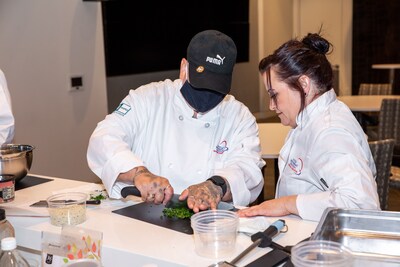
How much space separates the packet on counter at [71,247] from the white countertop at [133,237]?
93 millimetres

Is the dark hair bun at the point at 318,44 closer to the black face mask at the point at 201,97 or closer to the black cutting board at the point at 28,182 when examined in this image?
the black face mask at the point at 201,97

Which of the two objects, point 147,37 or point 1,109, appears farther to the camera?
point 147,37

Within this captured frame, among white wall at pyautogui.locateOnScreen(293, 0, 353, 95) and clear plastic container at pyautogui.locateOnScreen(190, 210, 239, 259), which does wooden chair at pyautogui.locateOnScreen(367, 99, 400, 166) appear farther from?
white wall at pyautogui.locateOnScreen(293, 0, 353, 95)

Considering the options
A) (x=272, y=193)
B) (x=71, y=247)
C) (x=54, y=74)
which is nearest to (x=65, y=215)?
(x=71, y=247)

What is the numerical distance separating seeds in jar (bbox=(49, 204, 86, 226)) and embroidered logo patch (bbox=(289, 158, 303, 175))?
0.74 meters

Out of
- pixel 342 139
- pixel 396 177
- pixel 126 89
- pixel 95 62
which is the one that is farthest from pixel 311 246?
pixel 126 89

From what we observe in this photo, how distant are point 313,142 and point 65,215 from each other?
838 millimetres

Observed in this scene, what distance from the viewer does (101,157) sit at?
192 cm

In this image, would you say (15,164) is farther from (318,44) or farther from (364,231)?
(364,231)

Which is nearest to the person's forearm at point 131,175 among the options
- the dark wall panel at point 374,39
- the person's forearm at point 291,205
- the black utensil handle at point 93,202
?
the black utensil handle at point 93,202

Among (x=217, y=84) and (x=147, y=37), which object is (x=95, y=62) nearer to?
(x=147, y=37)

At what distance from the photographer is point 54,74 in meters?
4.47

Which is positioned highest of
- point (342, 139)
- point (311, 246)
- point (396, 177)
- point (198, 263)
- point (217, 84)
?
point (217, 84)

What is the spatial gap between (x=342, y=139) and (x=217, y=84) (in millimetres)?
505
